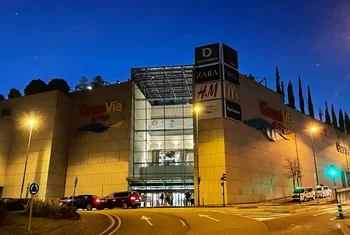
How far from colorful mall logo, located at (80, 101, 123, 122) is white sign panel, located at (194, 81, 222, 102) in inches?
468

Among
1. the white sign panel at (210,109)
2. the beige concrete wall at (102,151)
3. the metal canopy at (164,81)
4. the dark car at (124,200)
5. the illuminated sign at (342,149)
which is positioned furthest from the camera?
the illuminated sign at (342,149)

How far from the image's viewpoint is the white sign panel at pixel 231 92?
44219mm

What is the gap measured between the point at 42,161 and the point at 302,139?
4280 cm

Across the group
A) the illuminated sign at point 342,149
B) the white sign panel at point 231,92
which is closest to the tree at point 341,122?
the illuminated sign at point 342,149

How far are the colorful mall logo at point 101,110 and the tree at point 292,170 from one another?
89.3 feet

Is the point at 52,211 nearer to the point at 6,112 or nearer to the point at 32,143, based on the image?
the point at 32,143

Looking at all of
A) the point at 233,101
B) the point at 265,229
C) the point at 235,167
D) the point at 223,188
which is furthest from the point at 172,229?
the point at 233,101

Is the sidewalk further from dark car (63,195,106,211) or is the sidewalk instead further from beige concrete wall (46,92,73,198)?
beige concrete wall (46,92,73,198)

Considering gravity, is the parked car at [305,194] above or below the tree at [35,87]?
below

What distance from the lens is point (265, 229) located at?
44.4 feet

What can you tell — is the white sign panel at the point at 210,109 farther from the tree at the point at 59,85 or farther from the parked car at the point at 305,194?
the tree at the point at 59,85

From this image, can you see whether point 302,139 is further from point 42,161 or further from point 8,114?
point 8,114

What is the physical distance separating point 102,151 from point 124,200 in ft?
54.8

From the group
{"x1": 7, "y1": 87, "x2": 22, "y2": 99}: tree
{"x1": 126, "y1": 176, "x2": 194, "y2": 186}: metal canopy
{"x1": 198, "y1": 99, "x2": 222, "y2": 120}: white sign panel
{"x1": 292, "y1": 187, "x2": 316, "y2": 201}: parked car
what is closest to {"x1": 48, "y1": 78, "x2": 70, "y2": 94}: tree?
{"x1": 7, "y1": 87, "x2": 22, "y2": 99}: tree
